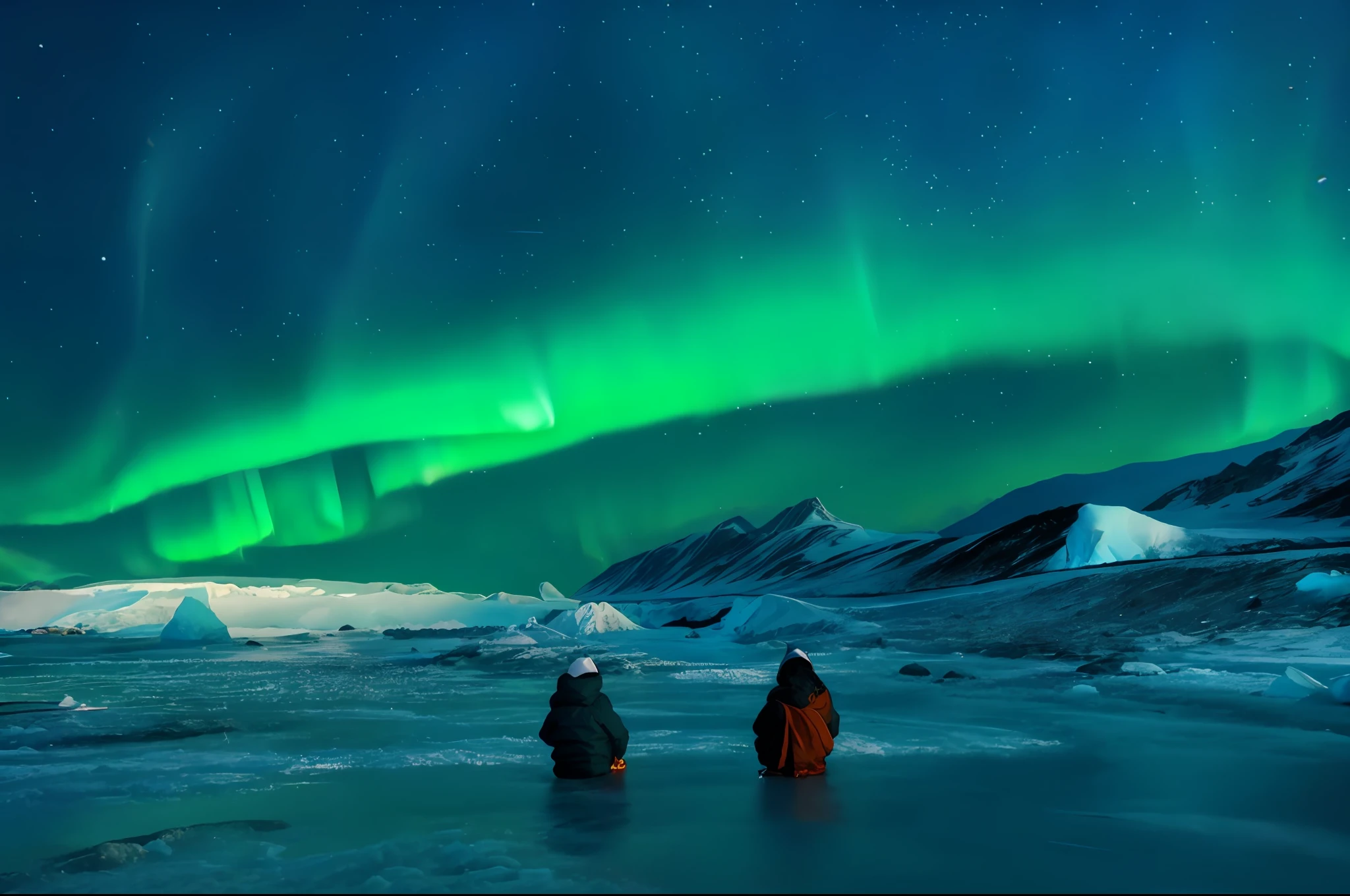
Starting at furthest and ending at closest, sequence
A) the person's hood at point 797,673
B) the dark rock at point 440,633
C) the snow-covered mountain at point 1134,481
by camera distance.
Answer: the snow-covered mountain at point 1134,481 → the dark rock at point 440,633 → the person's hood at point 797,673

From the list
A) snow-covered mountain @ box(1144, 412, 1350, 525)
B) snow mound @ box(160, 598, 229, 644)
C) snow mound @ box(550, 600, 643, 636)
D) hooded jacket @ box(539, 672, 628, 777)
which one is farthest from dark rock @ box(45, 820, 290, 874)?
snow-covered mountain @ box(1144, 412, 1350, 525)

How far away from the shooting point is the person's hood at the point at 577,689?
1006 cm

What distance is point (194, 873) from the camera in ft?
22.2

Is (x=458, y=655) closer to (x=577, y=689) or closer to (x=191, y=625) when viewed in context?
(x=577, y=689)

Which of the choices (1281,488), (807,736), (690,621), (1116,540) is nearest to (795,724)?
(807,736)

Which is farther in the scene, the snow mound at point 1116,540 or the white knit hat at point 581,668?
the snow mound at point 1116,540

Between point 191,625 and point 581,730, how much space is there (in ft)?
251

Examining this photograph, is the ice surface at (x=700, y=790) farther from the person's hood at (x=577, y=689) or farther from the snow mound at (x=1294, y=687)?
the person's hood at (x=577, y=689)

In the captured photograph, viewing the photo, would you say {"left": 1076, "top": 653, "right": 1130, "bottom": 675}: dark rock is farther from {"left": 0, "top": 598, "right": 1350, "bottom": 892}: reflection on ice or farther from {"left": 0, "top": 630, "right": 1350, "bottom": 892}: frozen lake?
{"left": 0, "top": 630, "right": 1350, "bottom": 892}: frozen lake

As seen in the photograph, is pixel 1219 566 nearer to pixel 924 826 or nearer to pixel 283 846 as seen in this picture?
pixel 924 826

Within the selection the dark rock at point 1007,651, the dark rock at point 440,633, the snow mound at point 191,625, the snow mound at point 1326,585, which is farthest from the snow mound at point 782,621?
the snow mound at point 191,625

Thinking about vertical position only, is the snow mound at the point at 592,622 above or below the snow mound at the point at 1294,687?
below

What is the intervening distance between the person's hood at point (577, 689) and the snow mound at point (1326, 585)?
40.6 meters

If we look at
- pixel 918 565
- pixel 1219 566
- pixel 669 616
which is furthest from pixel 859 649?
pixel 918 565
